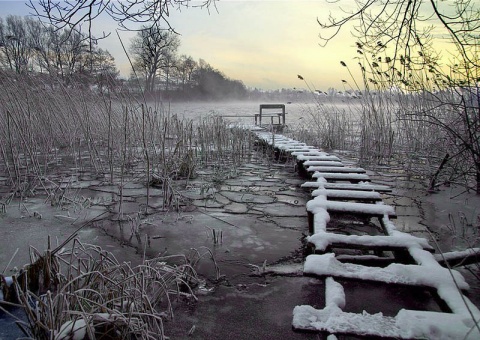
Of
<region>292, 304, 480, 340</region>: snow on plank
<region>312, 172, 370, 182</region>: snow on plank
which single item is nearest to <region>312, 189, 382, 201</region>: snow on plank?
<region>312, 172, 370, 182</region>: snow on plank

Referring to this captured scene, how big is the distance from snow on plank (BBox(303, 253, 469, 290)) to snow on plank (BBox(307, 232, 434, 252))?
0.71ft

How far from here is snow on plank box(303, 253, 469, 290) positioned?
1.47 meters

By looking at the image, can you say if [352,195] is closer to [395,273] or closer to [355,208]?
[355,208]

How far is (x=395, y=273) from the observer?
1.55 meters

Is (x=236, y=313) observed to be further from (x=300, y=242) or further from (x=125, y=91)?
(x=125, y=91)

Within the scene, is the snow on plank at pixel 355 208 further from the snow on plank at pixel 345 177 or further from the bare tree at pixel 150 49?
the bare tree at pixel 150 49

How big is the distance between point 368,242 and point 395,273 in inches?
13.4

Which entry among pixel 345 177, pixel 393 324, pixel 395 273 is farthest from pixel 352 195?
pixel 393 324

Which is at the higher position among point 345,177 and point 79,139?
point 79,139

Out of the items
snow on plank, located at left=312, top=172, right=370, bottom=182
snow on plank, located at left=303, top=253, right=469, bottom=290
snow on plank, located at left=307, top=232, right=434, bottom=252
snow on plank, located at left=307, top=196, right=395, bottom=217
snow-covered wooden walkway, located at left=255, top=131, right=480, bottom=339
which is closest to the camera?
snow-covered wooden walkway, located at left=255, top=131, right=480, bottom=339

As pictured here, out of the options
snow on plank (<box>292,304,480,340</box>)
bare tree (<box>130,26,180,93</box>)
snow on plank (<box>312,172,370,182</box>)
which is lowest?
snow on plank (<box>292,304,480,340</box>)

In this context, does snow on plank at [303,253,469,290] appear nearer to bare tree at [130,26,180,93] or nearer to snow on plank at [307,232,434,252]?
A: snow on plank at [307,232,434,252]

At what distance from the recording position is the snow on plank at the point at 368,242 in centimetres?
184

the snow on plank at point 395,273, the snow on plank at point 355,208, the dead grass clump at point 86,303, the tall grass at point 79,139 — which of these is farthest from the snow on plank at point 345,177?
the dead grass clump at point 86,303
